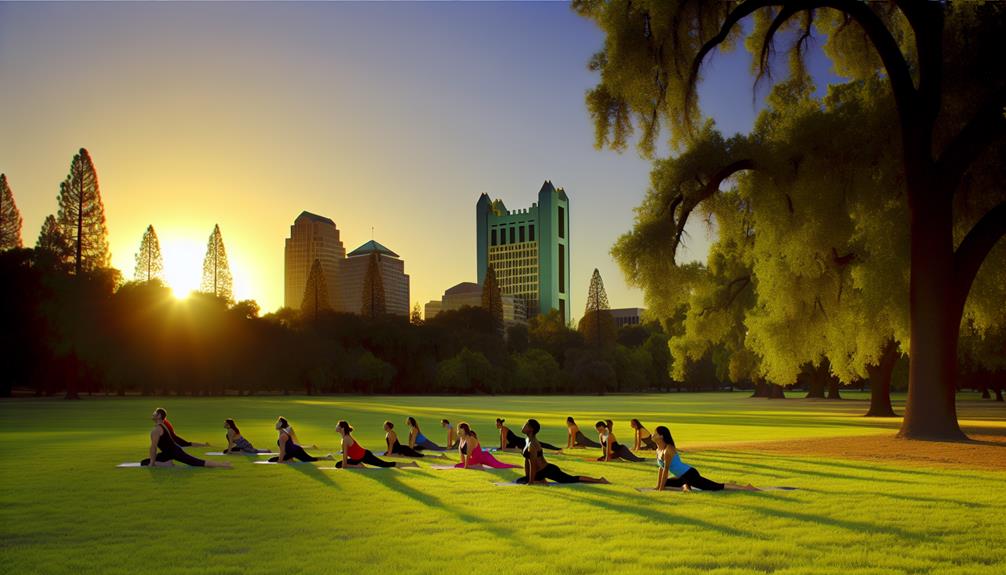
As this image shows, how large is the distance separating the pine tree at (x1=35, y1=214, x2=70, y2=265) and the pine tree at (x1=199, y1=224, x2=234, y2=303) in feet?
81.9

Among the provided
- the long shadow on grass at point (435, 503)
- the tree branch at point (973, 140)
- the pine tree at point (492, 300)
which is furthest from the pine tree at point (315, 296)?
the long shadow on grass at point (435, 503)

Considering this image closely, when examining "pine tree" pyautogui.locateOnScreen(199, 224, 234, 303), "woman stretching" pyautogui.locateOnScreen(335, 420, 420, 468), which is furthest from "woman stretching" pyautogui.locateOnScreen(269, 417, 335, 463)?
"pine tree" pyautogui.locateOnScreen(199, 224, 234, 303)

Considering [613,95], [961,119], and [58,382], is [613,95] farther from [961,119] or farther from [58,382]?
[58,382]

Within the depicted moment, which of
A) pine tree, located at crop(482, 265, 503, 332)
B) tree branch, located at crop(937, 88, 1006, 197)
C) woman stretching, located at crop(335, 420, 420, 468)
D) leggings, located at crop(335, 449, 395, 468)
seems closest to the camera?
woman stretching, located at crop(335, 420, 420, 468)

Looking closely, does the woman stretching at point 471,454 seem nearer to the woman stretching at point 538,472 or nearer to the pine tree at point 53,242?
the woman stretching at point 538,472

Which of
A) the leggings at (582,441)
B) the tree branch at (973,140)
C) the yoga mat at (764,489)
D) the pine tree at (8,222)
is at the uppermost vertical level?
the pine tree at (8,222)

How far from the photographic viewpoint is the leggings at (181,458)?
1814 cm

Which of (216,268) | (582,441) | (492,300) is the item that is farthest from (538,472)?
(492,300)

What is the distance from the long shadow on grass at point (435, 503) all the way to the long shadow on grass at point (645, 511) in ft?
6.95

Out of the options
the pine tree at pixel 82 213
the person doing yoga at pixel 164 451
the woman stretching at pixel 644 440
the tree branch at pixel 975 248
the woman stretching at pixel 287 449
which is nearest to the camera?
the person doing yoga at pixel 164 451

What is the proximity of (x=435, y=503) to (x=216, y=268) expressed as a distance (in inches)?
4082

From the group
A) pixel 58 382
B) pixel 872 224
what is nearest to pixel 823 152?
pixel 872 224

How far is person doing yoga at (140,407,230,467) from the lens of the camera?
59.5ft

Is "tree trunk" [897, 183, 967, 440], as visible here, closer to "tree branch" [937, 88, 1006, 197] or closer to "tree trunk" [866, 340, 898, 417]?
"tree branch" [937, 88, 1006, 197]
